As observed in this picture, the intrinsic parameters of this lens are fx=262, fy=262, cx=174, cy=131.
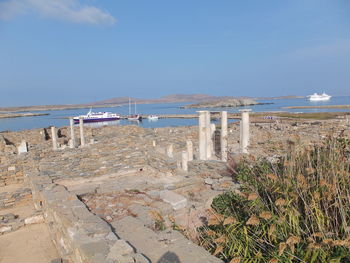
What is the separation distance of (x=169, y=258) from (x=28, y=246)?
14.4ft

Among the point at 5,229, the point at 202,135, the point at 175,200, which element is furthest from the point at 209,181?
the point at 202,135

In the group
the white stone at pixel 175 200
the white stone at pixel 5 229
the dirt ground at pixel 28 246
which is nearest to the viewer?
the white stone at pixel 175 200

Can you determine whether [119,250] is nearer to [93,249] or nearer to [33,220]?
[93,249]

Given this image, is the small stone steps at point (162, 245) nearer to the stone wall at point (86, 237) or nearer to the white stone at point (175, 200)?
the stone wall at point (86, 237)

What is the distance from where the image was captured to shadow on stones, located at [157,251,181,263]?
2.96 metres

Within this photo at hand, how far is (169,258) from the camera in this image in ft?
9.99

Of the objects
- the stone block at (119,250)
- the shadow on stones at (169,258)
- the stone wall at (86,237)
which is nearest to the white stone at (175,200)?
the stone wall at (86,237)

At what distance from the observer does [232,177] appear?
23.6 feet

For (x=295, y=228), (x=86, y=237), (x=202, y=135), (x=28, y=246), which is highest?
(x=295, y=228)

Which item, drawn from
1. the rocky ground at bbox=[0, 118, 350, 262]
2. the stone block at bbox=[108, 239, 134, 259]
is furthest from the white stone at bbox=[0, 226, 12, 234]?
the stone block at bbox=[108, 239, 134, 259]

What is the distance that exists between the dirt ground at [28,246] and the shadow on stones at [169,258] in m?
3.42

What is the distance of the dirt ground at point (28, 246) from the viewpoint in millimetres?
5414

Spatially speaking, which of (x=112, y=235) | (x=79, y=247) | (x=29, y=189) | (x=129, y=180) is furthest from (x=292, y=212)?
(x=29, y=189)

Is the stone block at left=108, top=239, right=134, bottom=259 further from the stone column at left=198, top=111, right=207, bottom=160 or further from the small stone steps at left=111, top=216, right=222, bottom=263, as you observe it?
the stone column at left=198, top=111, right=207, bottom=160
